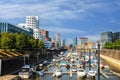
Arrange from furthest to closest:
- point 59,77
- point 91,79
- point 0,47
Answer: point 0,47 < point 59,77 < point 91,79

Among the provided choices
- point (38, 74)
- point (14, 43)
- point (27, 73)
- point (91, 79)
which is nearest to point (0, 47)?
point (14, 43)

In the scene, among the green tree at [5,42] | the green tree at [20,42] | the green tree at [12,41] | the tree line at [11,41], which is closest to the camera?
the green tree at [5,42]

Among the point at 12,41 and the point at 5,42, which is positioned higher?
the point at 12,41

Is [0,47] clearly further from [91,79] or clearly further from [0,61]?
[91,79]

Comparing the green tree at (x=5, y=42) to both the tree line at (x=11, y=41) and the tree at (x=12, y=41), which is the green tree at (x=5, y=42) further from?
the tree at (x=12, y=41)

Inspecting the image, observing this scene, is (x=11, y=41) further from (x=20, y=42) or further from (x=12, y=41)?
(x=20, y=42)

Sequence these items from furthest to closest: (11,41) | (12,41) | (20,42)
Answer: (20,42)
(12,41)
(11,41)

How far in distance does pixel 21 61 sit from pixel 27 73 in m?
31.8

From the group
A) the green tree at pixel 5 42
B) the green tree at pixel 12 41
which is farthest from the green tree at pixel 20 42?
the green tree at pixel 5 42

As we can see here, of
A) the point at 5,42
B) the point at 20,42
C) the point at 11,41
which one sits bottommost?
the point at 5,42

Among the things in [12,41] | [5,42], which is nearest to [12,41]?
[12,41]

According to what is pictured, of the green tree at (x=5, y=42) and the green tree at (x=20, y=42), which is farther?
the green tree at (x=20, y=42)

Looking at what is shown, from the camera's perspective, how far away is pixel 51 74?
8950 centimetres

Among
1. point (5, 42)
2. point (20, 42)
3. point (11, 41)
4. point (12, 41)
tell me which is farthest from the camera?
point (20, 42)
